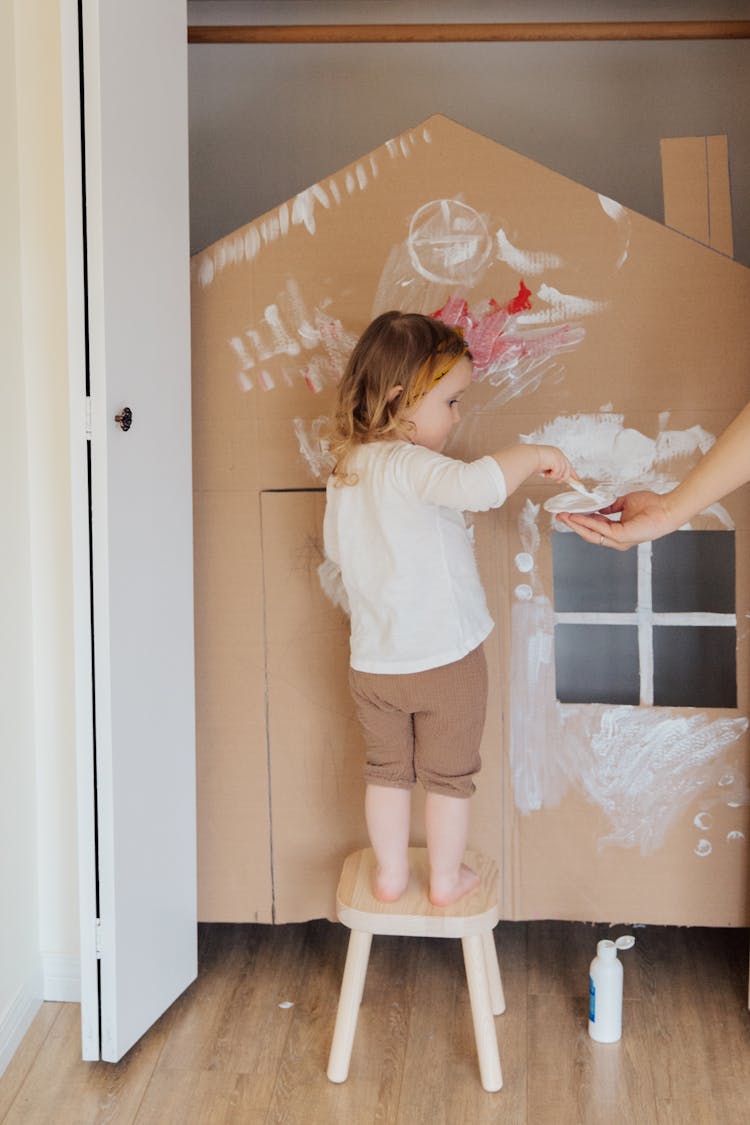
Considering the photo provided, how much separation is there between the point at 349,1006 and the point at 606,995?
45 cm

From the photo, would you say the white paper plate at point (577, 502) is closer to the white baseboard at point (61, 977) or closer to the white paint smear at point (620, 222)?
the white paint smear at point (620, 222)

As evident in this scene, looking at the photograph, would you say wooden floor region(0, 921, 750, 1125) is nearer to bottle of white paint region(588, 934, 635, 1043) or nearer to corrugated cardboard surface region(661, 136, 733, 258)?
bottle of white paint region(588, 934, 635, 1043)

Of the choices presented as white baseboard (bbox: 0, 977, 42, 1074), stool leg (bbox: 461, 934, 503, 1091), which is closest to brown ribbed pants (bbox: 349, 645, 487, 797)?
stool leg (bbox: 461, 934, 503, 1091)

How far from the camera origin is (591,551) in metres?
2.00

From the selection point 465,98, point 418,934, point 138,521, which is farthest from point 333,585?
point 465,98

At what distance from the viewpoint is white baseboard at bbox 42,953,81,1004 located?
6.67 feet

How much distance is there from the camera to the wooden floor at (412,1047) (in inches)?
68.0

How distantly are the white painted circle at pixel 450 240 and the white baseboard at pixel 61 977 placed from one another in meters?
1.43

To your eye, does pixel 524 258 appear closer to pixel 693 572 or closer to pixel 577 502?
pixel 577 502

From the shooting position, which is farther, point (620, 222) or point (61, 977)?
point (61, 977)

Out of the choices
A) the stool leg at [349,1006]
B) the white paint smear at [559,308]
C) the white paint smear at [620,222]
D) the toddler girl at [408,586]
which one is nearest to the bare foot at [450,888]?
the toddler girl at [408,586]

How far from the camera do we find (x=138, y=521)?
1798 mm

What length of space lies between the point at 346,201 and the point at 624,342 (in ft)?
1.84

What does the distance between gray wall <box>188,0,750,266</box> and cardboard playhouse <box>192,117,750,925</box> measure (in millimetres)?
660
